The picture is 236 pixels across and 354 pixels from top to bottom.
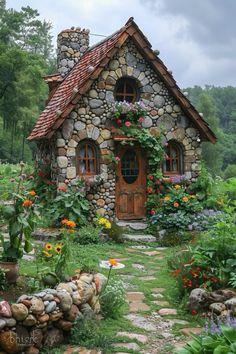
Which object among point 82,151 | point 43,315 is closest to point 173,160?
point 82,151

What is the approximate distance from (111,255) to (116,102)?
4526 millimetres

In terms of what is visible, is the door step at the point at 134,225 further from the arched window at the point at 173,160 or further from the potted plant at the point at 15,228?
the potted plant at the point at 15,228

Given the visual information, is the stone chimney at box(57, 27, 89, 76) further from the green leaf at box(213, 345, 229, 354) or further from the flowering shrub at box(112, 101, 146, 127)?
the green leaf at box(213, 345, 229, 354)

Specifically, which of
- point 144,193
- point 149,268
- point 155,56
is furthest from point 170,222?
point 155,56

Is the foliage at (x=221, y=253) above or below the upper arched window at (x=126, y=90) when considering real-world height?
below

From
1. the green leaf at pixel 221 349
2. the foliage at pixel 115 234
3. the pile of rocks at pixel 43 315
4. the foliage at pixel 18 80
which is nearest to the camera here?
the green leaf at pixel 221 349

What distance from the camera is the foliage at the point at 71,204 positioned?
11.7 m

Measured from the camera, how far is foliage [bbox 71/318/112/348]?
532cm

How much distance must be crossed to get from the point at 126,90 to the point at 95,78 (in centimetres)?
133

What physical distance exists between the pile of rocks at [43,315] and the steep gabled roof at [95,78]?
6827 millimetres

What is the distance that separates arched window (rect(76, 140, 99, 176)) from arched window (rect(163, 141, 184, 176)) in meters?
2.16

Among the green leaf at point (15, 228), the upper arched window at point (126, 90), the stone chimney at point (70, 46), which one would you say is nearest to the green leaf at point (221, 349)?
the green leaf at point (15, 228)

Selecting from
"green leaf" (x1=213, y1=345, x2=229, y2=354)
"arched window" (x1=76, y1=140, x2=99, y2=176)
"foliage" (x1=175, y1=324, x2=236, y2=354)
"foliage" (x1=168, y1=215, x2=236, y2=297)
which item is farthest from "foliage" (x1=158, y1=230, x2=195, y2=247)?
"green leaf" (x1=213, y1=345, x2=229, y2=354)

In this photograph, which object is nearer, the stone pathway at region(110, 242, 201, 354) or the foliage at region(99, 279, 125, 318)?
the stone pathway at region(110, 242, 201, 354)
